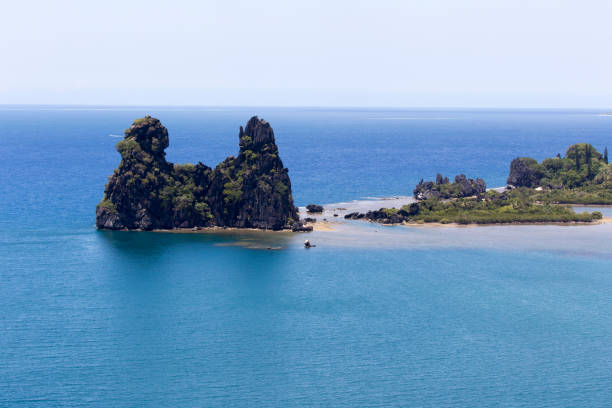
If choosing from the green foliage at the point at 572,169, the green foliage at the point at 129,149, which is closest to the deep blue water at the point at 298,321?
the green foliage at the point at 129,149

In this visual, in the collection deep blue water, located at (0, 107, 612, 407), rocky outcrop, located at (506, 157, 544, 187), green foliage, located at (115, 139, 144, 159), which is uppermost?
green foliage, located at (115, 139, 144, 159)

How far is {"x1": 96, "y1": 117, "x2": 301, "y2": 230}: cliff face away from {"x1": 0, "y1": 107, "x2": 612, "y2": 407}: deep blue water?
263 inches

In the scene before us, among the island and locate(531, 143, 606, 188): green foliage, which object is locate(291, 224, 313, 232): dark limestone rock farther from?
locate(531, 143, 606, 188): green foliage

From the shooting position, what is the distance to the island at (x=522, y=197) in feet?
517

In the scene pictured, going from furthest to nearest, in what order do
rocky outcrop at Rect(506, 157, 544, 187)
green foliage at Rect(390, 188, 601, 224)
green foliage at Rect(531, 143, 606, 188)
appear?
1. rocky outcrop at Rect(506, 157, 544, 187)
2. green foliage at Rect(531, 143, 606, 188)
3. green foliage at Rect(390, 188, 601, 224)

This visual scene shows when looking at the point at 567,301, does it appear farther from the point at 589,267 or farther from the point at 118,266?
the point at 118,266

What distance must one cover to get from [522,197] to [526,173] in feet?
65.1

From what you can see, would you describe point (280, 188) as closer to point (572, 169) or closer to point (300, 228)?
point (300, 228)

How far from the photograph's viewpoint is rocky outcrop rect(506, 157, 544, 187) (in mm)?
192875

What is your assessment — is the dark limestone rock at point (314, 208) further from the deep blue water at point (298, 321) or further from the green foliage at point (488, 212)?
the deep blue water at point (298, 321)

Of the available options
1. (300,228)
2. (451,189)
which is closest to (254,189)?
(300,228)

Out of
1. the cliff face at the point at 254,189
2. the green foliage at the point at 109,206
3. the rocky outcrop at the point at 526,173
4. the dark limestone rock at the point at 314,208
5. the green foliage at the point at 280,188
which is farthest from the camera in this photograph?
the rocky outcrop at the point at 526,173

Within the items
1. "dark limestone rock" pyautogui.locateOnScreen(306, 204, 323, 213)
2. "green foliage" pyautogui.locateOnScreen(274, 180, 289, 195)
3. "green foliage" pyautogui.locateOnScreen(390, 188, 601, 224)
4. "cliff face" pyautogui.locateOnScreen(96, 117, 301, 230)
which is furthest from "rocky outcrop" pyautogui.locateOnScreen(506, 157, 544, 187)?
"green foliage" pyautogui.locateOnScreen(274, 180, 289, 195)

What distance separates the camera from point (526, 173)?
19288 centimetres
